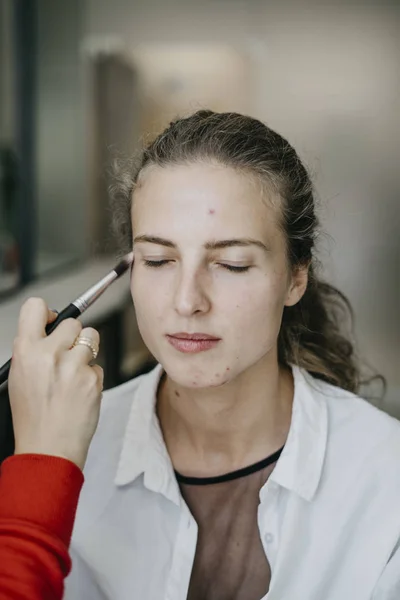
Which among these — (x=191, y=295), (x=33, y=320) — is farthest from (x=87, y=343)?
(x=191, y=295)

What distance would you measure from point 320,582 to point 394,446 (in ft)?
0.71

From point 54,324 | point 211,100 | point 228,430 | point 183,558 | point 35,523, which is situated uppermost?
point 211,100

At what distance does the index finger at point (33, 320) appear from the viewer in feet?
2.48

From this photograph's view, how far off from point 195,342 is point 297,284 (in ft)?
0.72

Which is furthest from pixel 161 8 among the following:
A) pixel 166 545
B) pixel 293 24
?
pixel 166 545

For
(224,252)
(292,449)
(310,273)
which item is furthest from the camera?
(310,273)

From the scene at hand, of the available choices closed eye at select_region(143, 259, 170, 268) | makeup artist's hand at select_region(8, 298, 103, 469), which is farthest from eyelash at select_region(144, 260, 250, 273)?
makeup artist's hand at select_region(8, 298, 103, 469)

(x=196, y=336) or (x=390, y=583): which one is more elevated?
(x=196, y=336)

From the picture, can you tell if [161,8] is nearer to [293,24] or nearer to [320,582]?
[293,24]

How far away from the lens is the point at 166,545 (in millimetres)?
992

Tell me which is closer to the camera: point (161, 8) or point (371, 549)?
point (371, 549)

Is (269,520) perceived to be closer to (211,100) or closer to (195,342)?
(195,342)

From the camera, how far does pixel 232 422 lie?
1057mm

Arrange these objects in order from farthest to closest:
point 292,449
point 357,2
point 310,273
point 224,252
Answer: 1. point 357,2
2. point 310,273
3. point 292,449
4. point 224,252
